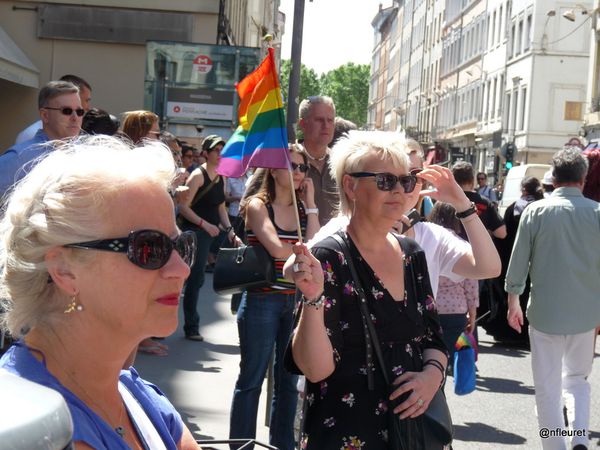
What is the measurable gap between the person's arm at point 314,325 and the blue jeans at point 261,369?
1.83 metres

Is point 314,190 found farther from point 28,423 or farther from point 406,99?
point 406,99

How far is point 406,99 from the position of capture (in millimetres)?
107375

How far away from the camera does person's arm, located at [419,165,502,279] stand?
177 inches

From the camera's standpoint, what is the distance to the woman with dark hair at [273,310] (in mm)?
5613

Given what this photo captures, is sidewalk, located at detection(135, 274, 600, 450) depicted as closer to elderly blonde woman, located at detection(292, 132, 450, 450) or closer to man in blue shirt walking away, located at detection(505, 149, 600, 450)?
man in blue shirt walking away, located at detection(505, 149, 600, 450)

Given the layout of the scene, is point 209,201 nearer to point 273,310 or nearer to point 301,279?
point 273,310

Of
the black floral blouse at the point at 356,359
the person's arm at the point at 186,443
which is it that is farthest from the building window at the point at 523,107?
the person's arm at the point at 186,443

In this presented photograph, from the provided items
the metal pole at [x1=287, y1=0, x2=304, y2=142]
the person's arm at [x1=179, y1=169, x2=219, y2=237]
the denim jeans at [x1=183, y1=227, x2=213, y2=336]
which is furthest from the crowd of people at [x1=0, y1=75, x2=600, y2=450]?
the metal pole at [x1=287, y1=0, x2=304, y2=142]

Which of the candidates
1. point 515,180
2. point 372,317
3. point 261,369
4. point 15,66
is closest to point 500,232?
point 261,369

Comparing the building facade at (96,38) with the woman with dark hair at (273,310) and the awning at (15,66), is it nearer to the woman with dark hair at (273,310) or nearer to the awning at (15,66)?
the awning at (15,66)

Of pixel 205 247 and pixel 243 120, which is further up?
pixel 243 120

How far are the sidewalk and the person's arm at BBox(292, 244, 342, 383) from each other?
308 centimetres

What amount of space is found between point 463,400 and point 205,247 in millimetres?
3043

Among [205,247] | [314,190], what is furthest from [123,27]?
[314,190]
